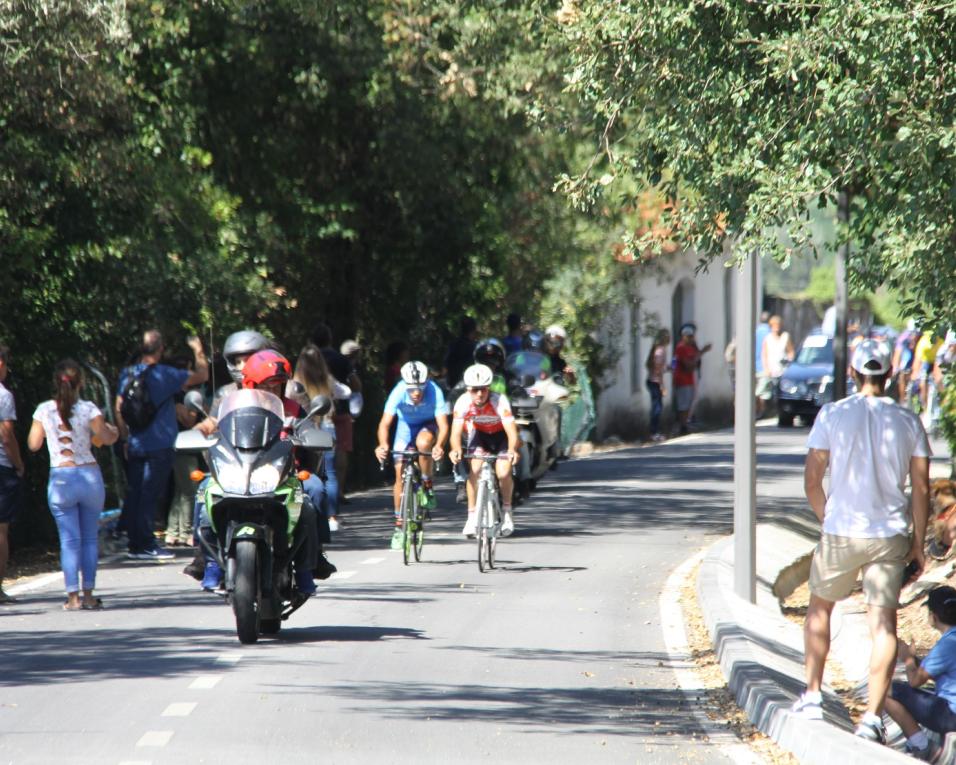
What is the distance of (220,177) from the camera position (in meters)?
23.2

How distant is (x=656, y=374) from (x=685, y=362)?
2.02 feet

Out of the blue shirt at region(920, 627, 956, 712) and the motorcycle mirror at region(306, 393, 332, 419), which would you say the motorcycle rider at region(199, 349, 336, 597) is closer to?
the motorcycle mirror at region(306, 393, 332, 419)

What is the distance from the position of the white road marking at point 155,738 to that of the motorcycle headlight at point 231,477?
236 cm

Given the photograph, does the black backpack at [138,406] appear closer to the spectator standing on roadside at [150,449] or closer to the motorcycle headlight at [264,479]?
the spectator standing on roadside at [150,449]

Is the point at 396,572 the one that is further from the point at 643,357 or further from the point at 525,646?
the point at 643,357

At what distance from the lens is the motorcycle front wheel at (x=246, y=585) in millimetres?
10094

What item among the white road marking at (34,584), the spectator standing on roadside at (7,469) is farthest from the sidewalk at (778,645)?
the white road marking at (34,584)

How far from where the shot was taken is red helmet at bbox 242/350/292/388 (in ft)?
35.4

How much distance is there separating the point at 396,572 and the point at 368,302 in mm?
11835

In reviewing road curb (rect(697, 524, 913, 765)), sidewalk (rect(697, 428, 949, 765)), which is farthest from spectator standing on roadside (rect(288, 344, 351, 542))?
sidewalk (rect(697, 428, 949, 765))

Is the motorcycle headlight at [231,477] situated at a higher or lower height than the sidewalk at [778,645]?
higher

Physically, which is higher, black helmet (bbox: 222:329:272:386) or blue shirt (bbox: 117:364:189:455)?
black helmet (bbox: 222:329:272:386)

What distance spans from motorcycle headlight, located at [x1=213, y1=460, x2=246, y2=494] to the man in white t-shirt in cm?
355

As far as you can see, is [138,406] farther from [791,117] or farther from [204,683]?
[791,117]
